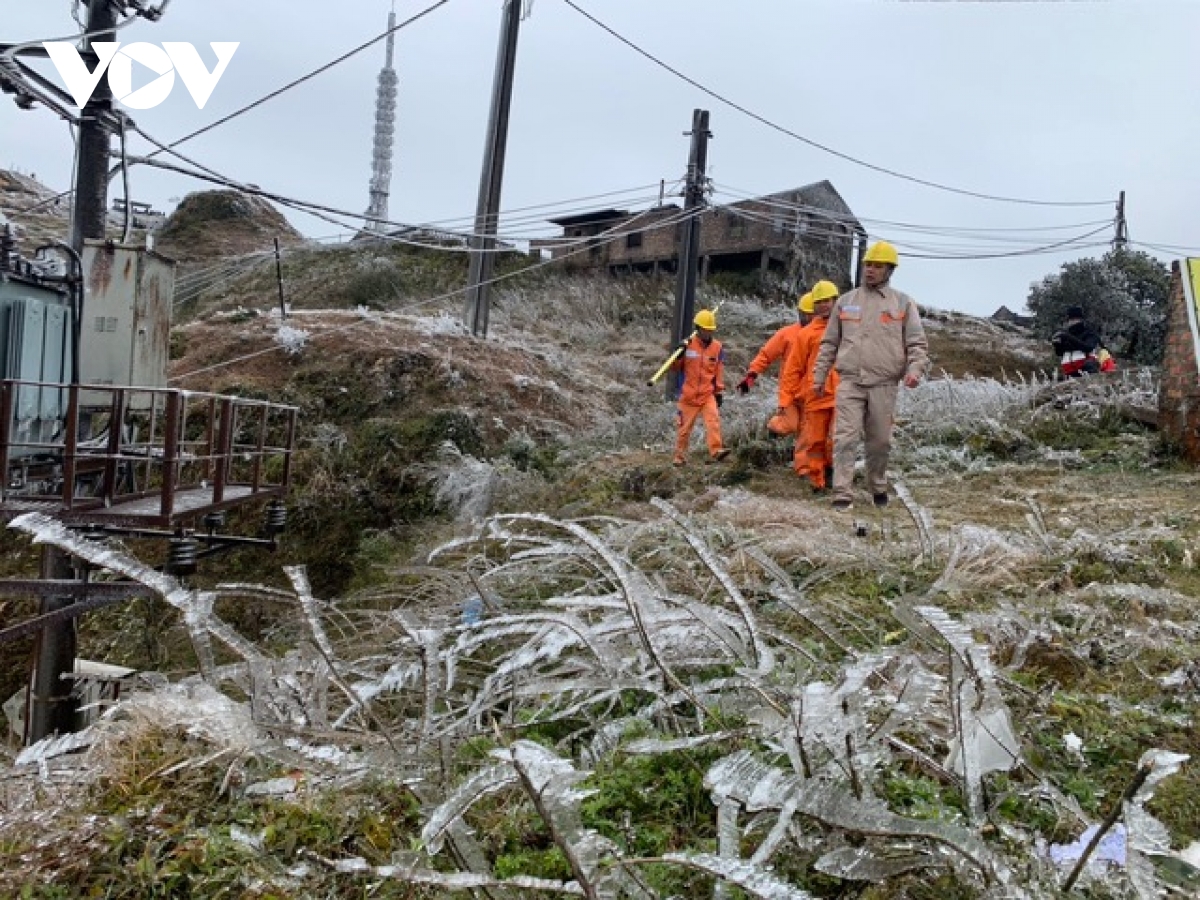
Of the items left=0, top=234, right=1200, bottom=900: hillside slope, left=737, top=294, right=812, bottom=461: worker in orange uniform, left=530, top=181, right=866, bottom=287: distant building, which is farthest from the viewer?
left=530, top=181, right=866, bottom=287: distant building

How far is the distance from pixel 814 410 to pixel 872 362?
108 centimetres

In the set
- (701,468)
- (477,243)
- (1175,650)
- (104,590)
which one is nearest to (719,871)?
(1175,650)

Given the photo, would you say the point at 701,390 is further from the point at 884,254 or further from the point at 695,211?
the point at 695,211

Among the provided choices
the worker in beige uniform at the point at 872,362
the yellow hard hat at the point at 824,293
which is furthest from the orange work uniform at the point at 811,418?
the worker in beige uniform at the point at 872,362

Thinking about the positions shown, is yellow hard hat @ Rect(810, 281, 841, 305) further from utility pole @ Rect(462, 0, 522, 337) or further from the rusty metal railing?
utility pole @ Rect(462, 0, 522, 337)

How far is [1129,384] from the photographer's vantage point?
10336 millimetres

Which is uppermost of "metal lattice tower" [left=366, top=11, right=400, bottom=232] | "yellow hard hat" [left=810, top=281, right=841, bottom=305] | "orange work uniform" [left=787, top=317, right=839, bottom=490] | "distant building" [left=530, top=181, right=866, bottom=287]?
"metal lattice tower" [left=366, top=11, right=400, bottom=232]

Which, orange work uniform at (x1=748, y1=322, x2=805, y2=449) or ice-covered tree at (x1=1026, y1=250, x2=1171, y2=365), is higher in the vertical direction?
ice-covered tree at (x1=1026, y1=250, x2=1171, y2=365)

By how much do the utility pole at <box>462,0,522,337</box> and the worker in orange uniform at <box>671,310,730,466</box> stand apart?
20.6 feet

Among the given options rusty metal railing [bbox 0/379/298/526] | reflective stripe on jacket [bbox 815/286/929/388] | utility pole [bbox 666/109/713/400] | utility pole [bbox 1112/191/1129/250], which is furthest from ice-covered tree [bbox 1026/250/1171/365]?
rusty metal railing [bbox 0/379/298/526]

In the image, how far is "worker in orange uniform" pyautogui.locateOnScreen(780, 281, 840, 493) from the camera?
26.6 feet

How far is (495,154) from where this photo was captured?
49.9 feet

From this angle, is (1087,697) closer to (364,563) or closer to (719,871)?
(719,871)

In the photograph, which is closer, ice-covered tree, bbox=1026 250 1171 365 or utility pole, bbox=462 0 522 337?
utility pole, bbox=462 0 522 337
